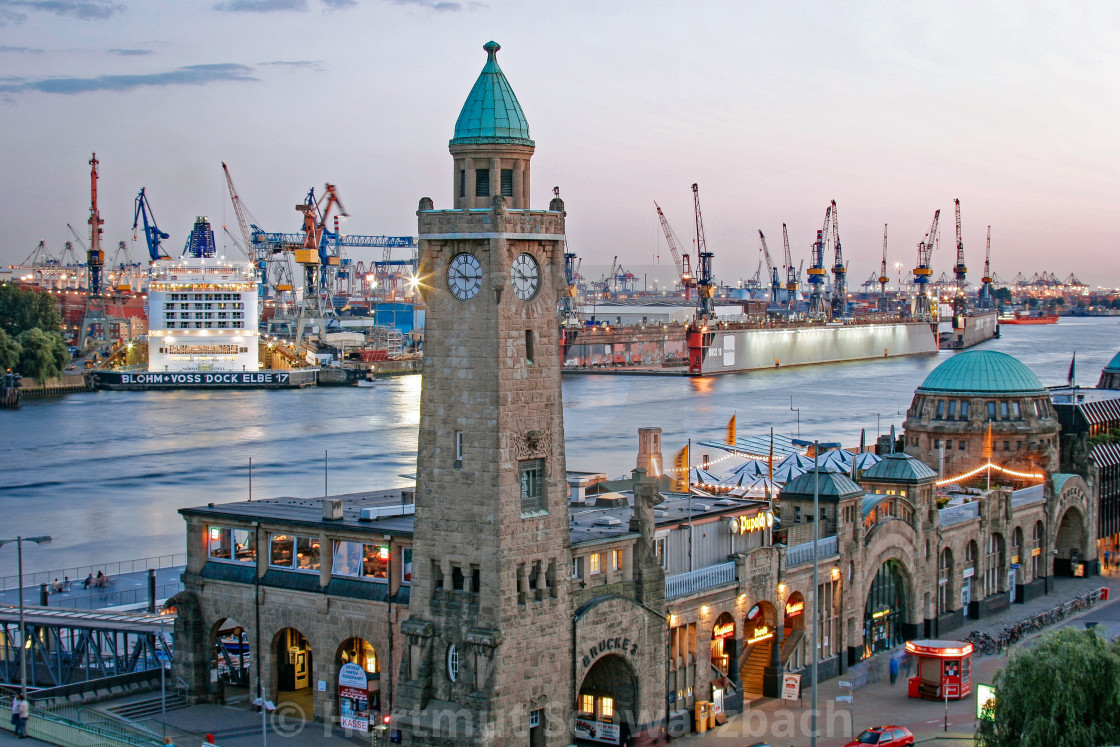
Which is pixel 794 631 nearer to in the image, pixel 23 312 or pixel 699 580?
pixel 699 580

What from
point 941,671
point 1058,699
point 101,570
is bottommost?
point 101,570

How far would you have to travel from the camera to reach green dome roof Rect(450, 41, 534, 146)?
30.4 m

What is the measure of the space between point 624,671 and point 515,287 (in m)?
10.6

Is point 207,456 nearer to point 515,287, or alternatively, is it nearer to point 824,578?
point 824,578

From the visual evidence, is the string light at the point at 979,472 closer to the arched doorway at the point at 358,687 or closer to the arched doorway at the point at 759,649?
the arched doorway at the point at 759,649

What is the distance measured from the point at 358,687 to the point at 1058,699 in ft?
55.0

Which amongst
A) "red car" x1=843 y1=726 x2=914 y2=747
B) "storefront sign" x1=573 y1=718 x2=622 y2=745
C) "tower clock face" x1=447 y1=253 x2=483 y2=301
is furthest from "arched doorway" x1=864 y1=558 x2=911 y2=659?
"tower clock face" x1=447 y1=253 x2=483 y2=301

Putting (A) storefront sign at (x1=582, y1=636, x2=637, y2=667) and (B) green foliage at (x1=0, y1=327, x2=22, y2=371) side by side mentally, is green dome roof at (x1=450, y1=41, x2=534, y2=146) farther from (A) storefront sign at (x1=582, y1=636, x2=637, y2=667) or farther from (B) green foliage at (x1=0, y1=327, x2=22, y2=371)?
(B) green foliage at (x1=0, y1=327, x2=22, y2=371)

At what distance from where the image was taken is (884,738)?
34.5m

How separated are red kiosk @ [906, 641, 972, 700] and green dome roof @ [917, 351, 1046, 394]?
20829mm

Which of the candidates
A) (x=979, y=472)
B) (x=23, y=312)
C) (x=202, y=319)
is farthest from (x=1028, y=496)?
(x=23, y=312)

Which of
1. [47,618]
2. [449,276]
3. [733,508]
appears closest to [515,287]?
[449,276]

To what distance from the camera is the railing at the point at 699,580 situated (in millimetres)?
36188

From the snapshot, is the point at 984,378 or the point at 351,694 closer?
the point at 351,694
